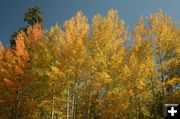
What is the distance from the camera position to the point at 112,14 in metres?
21.5

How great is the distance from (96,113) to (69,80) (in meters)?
3.40

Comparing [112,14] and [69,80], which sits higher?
[112,14]

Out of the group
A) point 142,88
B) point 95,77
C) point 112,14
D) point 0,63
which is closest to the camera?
point 142,88

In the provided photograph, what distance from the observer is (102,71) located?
61.4 ft

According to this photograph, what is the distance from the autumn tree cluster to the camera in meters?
18.1

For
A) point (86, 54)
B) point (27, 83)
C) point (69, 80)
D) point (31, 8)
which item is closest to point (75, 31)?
point (86, 54)

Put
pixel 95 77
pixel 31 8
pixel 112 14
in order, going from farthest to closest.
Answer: pixel 31 8 < pixel 112 14 < pixel 95 77

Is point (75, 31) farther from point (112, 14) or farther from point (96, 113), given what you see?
point (96, 113)

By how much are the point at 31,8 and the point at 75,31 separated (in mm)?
12665

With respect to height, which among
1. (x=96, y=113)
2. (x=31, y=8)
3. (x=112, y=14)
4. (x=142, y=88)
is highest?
(x=31, y=8)

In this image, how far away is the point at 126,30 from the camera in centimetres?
2102

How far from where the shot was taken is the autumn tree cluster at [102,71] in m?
18.1

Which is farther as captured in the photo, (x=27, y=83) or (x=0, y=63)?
(x=0, y=63)

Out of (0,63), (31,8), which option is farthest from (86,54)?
(31,8)
